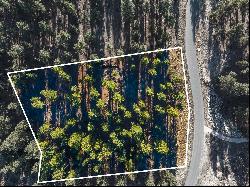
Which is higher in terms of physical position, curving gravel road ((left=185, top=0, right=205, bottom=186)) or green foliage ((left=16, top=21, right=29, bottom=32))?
green foliage ((left=16, top=21, right=29, bottom=32))

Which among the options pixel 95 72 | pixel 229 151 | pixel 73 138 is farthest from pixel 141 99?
pixel 229 151

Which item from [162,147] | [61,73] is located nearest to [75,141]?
[61,73]

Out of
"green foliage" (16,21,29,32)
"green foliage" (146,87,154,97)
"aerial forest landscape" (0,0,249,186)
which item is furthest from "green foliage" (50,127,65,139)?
"green foliage" (16,21,29,32)

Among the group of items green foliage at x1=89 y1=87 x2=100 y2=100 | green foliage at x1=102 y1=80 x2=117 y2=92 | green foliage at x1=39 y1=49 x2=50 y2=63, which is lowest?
green foliage at x1=89 y1=87 x2=100 y2=100

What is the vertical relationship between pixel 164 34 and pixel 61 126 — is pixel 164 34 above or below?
above

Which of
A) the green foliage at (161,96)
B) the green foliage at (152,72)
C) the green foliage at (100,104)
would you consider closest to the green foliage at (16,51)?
the green foliage at (100,104)

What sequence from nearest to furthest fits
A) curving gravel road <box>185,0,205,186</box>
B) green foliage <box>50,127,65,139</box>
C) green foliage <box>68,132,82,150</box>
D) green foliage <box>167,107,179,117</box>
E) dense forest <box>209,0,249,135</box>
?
dense forest <box>209,0,249,135</box> < green foliage <box>167,107,179,117</box> < green foliage <box>68,132,82,150</box> < green foliage <box>50,127,65,139</box> < curving gravel road <box>185,0,205,186</box>

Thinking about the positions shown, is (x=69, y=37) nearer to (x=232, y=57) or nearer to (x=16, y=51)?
(x=16, y=51)

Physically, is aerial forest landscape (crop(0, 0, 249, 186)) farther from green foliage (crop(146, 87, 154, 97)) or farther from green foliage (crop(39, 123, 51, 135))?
green foliage (crop(146, 87, 154, 97))

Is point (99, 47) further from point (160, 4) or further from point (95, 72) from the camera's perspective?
point (160, 4)
